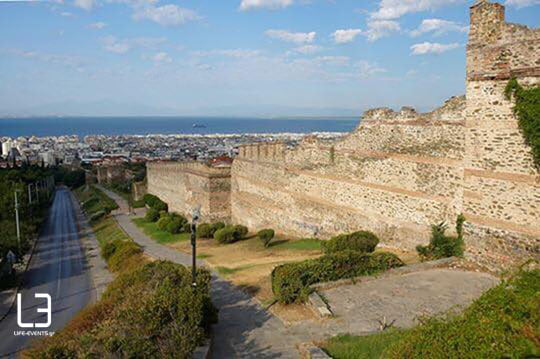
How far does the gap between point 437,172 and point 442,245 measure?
83.2 inches

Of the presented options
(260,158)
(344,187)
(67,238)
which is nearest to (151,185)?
(67,238)

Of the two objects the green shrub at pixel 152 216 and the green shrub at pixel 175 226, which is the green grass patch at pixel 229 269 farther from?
the green shrub at pixel 152 216

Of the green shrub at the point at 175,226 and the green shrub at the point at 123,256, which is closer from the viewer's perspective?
the green shrub at the point at 123,256

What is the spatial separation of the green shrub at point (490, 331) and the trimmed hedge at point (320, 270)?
15.8 ft

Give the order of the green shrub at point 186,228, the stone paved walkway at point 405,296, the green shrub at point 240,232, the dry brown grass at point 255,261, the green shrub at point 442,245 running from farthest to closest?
the green shrub at point 186,228
the green shrub at point 240,232
the green shrub at point 442,245
the dry brown grass at point 255,261
the stone paved walkway at point 405,296

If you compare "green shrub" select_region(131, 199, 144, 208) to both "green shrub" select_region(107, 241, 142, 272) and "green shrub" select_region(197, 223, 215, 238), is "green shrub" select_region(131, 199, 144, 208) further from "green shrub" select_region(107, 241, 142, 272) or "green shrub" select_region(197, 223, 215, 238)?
"green shrub" select_region(107, 241, 142, 272)

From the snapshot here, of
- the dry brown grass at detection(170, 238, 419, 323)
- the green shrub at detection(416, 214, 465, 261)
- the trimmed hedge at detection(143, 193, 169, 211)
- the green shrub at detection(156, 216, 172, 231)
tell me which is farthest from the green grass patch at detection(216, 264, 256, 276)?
the trimmed hedge at detection(143, 193, 169, 211)

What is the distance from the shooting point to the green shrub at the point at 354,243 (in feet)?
47.2

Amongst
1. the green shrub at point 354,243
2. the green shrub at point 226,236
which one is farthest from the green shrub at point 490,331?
the green shrub at point 226,236

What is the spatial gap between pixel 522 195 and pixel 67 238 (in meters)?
32.3

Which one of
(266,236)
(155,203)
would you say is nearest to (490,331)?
(266,236)

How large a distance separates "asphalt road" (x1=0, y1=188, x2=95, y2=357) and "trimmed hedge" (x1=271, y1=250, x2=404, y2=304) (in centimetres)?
846

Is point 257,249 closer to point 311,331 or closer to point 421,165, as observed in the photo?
point 421,165

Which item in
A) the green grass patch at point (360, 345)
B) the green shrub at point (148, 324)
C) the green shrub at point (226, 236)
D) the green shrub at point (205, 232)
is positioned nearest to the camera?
the green shrub at point (148, 324)
